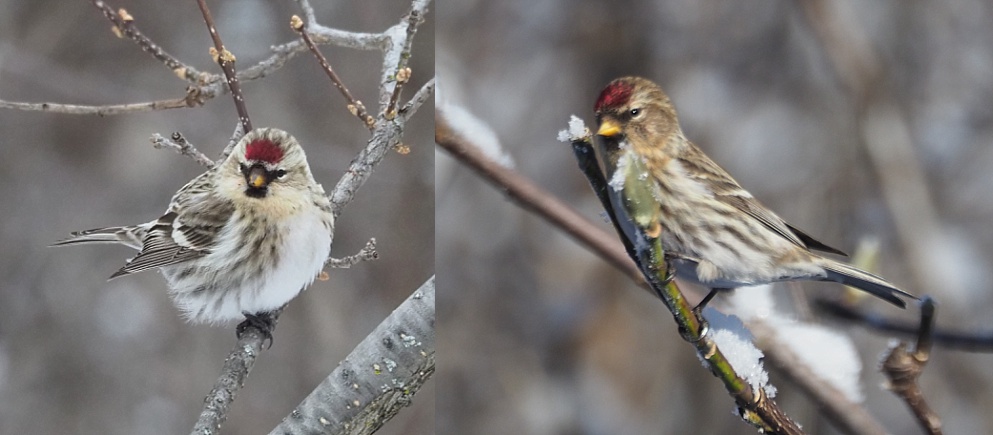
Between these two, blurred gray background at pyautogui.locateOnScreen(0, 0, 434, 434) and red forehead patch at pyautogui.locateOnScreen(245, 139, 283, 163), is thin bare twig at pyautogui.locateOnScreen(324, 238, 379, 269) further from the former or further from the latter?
red forehead patch at pyautogui.locateOnScreen(245, 139, 283, 163)

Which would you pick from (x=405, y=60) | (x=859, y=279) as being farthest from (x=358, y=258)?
(x=859, y=279)

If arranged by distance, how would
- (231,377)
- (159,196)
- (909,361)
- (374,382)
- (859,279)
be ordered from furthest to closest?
(159,196) → (231,377) → (374,382) → (859,279) → (909,361)

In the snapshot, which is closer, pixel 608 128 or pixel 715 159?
pixel 608 128

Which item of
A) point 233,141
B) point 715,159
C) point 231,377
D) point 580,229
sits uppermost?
point 233,141

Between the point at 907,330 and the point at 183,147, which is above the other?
the point at 183,147

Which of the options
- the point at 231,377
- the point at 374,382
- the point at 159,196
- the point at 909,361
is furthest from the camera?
the point at 159,196

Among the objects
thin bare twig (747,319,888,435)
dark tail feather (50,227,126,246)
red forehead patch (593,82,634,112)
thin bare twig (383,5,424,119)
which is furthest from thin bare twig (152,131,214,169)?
thin bare twig (747,319,888,435)

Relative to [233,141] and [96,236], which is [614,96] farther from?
[96,236]

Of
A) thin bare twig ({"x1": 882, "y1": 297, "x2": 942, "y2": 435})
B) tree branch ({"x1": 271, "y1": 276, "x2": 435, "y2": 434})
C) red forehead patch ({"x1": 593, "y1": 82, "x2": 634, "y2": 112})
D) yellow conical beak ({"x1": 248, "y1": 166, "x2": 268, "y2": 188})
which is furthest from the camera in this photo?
yellow conical beak ({"x1": 248, "y1": 166, "x2": 268, "y2": 188})

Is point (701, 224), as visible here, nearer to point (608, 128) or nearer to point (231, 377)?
point (608, 128)
